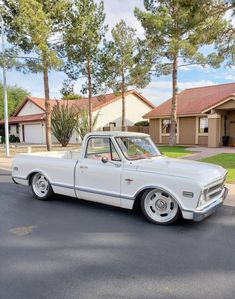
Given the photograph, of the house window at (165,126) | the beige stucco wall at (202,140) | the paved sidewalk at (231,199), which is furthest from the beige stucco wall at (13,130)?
the paved sidewalk at (231,199)

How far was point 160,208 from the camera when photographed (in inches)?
210

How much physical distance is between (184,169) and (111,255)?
2.09 metres

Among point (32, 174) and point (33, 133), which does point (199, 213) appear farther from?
point (33, 133)

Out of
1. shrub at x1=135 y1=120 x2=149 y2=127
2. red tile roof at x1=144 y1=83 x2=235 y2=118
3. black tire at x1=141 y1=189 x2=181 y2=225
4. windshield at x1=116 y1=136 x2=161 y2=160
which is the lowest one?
black tire at x1=141 y1=189 x2=181 y2=225

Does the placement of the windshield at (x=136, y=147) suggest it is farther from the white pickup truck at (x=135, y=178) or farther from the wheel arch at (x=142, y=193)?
the wheel arch at (x=142, y=193)

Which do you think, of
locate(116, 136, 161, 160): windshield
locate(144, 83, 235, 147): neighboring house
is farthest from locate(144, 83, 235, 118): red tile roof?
locate(116, 136, 161, 160): windshield

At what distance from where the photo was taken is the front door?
5656 millimetres

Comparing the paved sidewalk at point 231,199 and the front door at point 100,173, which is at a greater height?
the front door at point 100,173

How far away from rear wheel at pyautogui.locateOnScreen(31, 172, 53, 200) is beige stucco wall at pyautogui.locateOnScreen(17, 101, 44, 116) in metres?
29.5

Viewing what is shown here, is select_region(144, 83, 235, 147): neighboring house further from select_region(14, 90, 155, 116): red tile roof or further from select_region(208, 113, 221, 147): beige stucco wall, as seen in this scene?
→ select_region(14, 90, 155, 116): red tile roof

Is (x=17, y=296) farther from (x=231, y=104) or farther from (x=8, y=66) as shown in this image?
(x=231, y=104)

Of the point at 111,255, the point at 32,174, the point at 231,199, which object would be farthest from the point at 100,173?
the point at 231,199

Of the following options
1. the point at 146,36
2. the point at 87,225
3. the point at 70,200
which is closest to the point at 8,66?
the point at 146,36

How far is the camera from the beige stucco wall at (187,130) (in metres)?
24.5
